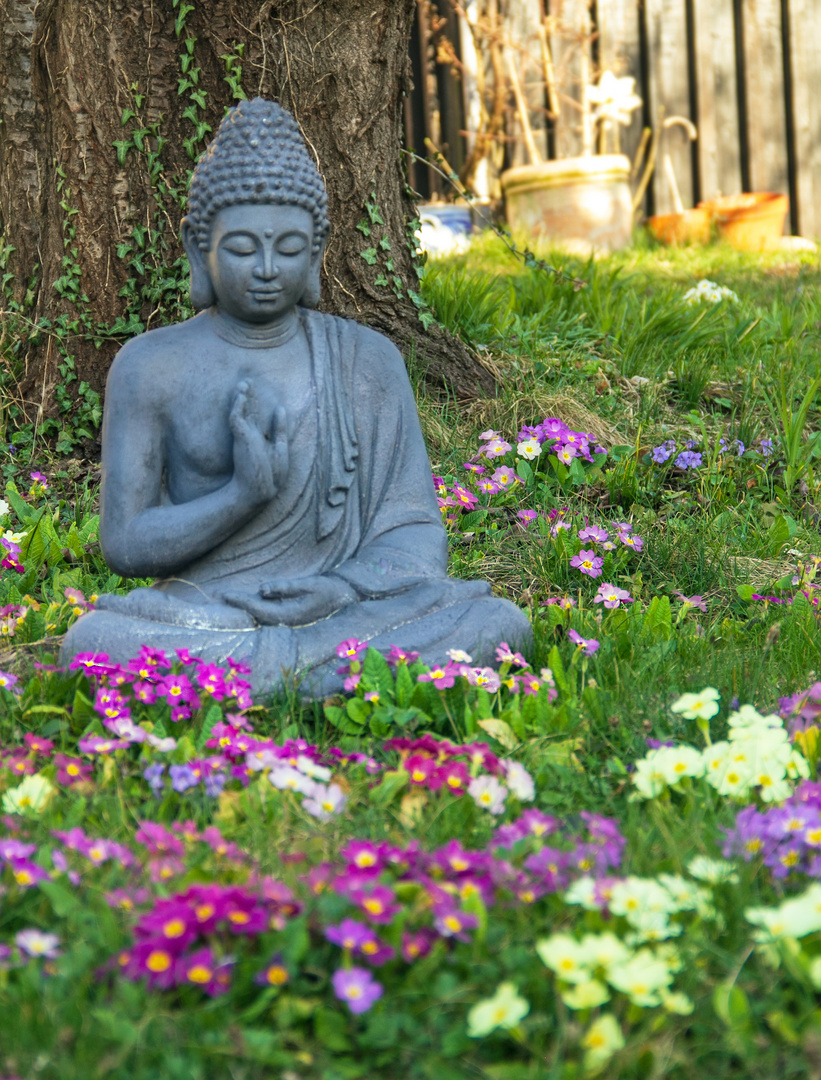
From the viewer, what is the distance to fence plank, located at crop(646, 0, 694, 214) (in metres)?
9.30

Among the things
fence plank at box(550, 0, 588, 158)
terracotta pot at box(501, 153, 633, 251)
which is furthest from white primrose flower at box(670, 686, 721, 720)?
fence plank at box(550, 0, 588, 158)

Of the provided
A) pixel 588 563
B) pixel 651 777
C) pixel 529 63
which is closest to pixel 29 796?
pixel 651 777

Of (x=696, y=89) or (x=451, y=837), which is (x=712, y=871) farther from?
(x=696, y=89)

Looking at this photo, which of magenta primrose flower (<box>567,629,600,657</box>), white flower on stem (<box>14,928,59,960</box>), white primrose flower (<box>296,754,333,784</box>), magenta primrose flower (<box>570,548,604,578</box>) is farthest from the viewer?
magenta primrose flower (<box>570,548,604,578</box>)

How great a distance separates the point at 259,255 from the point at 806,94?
7.74m

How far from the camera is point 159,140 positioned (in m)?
4.59

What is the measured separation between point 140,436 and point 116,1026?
179 cm

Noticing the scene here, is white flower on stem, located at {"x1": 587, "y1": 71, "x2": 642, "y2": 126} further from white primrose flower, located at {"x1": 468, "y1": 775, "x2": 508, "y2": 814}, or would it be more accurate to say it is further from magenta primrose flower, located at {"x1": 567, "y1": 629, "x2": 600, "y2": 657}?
white primrose flower, located at {"x1": 468, "y1": 775, "x2": 508, "y2": 814}

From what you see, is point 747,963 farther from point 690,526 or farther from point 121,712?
point 690,526

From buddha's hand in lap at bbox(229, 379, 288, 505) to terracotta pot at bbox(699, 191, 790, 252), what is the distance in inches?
257

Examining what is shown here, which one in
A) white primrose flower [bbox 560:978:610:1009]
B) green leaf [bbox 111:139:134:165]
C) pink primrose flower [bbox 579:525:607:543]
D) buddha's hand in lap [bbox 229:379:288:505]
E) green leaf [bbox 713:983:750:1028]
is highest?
green leaf [bbox 111:139:134:165]

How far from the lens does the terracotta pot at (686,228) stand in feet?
29.2

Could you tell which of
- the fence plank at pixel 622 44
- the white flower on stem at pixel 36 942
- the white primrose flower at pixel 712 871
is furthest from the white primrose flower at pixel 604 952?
the fence plank at pixel 622 44

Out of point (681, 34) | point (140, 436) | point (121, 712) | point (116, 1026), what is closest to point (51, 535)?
point (140, 436)
